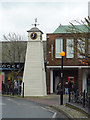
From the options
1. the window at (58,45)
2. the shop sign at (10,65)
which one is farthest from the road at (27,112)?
the shop sign at (10,65)

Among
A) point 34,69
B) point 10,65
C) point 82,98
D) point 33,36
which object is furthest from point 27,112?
point 10,65

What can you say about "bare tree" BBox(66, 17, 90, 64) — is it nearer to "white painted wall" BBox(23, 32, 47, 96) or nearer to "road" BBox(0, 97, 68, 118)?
"road" BBox(0, 97, 68, 118)

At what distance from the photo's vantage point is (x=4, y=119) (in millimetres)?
11961

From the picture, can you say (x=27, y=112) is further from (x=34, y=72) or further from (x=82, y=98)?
(x=34, y=72)

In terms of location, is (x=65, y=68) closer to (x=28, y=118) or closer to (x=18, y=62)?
(x=18, y=62)

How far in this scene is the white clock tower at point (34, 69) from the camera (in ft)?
91.5

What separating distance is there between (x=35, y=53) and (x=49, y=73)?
6370mm

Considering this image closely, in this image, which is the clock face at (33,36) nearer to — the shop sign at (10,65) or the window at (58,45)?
the window at (58,45)

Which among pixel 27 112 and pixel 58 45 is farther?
pixel 58 45

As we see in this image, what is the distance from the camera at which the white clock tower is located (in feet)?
91.5

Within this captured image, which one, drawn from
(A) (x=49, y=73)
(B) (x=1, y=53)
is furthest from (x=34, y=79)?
(B) (x=1, y=53)

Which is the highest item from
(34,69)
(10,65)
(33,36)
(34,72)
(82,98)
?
(33,36)

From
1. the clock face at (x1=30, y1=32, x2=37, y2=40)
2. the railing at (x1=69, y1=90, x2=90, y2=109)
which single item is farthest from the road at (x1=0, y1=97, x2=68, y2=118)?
the clock face at (x1=30, y1=32, x2=37, y2=40)

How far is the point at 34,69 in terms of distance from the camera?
92.6 feet
